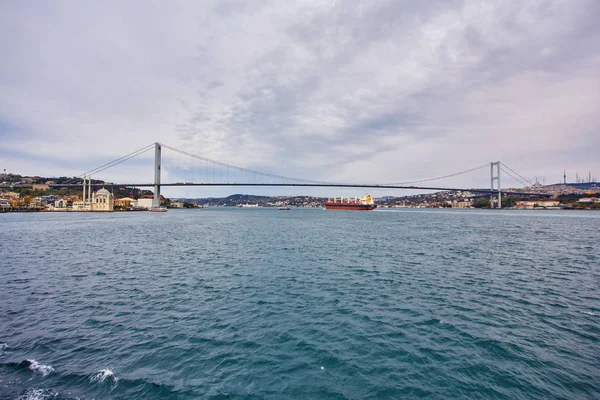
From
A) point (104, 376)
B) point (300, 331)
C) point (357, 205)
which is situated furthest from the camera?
point (357, 205)

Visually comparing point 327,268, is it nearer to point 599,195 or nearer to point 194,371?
point 194,371

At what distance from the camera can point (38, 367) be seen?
5.18 m

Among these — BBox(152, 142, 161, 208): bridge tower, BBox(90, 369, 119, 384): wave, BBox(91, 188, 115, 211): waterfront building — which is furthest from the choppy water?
BBox(91, 188, 115, 211): waterfront building

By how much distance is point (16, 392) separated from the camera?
14.5ft

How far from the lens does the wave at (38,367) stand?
16.6ft

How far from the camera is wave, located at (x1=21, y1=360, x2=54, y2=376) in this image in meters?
5.05

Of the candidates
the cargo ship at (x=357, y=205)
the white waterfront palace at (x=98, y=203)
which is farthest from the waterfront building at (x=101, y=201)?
the cargo ship at (x=357, y=205)

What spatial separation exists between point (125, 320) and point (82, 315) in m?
1.35

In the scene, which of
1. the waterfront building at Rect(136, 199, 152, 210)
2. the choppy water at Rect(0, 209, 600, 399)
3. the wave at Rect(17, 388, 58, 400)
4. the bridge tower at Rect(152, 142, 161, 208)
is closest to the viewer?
the wave at Rect(17, 388, 58, 400)

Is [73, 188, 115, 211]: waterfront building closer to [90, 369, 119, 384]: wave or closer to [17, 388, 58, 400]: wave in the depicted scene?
[90, 369, 119, 384]: wave

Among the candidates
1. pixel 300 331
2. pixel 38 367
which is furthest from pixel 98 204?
pixel 300 331

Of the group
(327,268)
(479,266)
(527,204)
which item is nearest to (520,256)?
(479,266)

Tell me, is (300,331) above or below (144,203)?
below

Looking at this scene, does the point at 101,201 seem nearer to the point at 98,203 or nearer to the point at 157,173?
the point at 98,203
